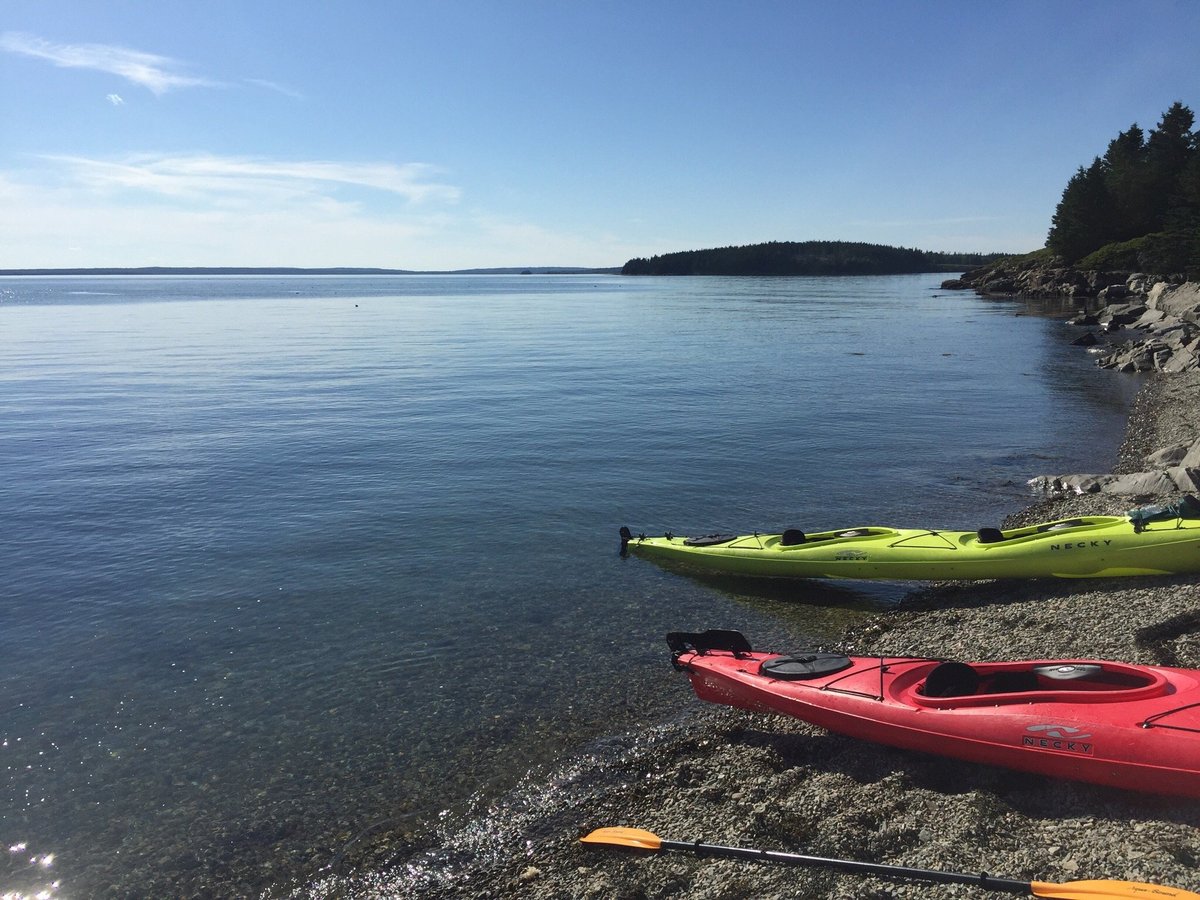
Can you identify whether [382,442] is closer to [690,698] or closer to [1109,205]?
[690,698]

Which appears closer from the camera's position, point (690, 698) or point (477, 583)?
point (690, 698)

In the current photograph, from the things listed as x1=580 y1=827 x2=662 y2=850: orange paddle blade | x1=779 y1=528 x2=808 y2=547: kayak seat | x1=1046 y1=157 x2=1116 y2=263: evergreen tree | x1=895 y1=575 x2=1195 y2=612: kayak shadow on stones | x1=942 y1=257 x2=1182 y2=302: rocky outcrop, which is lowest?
x1=580 y1=827 x2=662 y2=850: orange paddle blade

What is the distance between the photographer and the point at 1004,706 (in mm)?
7332

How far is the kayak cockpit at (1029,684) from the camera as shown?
23.7 feet

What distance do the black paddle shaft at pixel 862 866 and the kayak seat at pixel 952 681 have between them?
2.16 meters

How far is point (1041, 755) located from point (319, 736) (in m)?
7.65

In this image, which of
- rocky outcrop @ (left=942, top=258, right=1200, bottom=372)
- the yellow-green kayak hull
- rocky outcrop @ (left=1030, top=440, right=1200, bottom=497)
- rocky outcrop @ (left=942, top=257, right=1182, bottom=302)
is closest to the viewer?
the yellow-green kayak hull

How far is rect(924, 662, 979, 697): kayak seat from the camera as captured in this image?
7866mm

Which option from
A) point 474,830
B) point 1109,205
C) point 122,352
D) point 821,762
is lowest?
point 474,830

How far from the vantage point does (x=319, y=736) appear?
30.3 ft

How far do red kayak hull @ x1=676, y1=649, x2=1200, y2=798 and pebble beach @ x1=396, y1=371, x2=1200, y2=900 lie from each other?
0.24 m

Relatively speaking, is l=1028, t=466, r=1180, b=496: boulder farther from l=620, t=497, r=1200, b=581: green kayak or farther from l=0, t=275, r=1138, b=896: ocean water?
l=620, t=497, r=1200, b=581: green kayak

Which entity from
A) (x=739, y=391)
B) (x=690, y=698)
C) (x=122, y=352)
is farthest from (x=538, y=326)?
(x=690, y=698)

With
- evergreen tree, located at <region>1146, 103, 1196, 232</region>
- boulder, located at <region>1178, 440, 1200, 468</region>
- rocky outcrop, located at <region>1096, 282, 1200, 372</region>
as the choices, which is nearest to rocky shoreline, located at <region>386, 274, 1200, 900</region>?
boulder, located at <region>1178, 440, 1200, 468</region>
